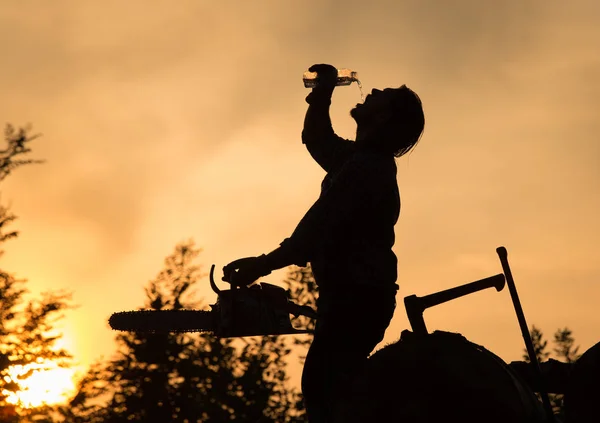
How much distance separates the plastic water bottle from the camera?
5.30m

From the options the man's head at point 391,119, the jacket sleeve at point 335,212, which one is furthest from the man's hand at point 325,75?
the jacket sleeve at point 335,212

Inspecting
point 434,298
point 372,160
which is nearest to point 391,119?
point 372,160

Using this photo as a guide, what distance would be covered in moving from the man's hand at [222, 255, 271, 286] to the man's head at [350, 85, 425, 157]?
0.98 metres

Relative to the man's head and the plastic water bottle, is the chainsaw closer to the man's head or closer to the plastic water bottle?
the man's head

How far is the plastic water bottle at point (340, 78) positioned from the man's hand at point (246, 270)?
4.42ft

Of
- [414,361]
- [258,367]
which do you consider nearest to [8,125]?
[258,367]

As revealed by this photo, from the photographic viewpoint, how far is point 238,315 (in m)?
4.57

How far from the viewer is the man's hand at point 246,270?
15.0 feet

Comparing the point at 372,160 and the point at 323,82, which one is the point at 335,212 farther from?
the point at 323,82

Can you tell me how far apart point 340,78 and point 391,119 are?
2.56 ft

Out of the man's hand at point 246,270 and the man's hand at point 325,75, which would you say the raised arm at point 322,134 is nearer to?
the man's hand at point 325,75

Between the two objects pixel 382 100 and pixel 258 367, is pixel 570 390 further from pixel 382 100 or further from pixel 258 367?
pixel 258 367

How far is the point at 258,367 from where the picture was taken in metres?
29.5

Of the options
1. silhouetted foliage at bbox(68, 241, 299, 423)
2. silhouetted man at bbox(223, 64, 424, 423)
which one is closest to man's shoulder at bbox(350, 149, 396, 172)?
silhouetted man at bbox(223, 64, 424, 423)
